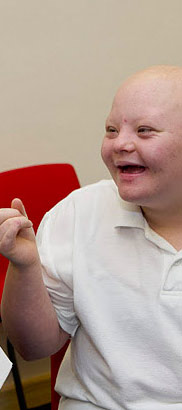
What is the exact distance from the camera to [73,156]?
8.87 ft

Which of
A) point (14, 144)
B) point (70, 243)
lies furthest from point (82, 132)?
point (70, 243)

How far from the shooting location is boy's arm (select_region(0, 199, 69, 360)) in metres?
1.15

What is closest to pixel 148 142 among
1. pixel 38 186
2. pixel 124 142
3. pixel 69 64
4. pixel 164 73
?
pixel 124 142

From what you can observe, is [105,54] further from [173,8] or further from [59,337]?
[59,337]

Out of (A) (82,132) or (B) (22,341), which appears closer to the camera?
(B) (22,341)

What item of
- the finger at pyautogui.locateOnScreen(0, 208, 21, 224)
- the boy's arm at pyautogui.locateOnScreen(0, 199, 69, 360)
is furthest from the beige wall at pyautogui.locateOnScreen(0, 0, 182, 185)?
the finger at pyautogui.locateOnScreen(0, 208, 21, 224)

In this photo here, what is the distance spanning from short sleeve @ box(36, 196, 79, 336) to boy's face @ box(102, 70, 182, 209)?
19 cm

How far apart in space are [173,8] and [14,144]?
0.85 m

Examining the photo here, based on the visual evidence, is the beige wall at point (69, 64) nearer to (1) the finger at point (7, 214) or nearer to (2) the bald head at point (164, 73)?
(2) the bald head at point (164, 73)

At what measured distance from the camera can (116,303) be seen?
131 centimetres

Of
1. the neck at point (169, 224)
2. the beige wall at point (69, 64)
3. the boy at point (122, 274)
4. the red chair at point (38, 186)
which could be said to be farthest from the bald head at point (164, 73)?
the beige wall at point (69, 64)

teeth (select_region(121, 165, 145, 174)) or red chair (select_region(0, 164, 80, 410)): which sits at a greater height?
teeth (select_region(121, 165, 145, 174))

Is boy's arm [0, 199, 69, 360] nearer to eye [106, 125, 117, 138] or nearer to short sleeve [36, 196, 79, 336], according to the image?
short sleeve [36, 196, 79, 336]

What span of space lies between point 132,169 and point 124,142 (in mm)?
52
